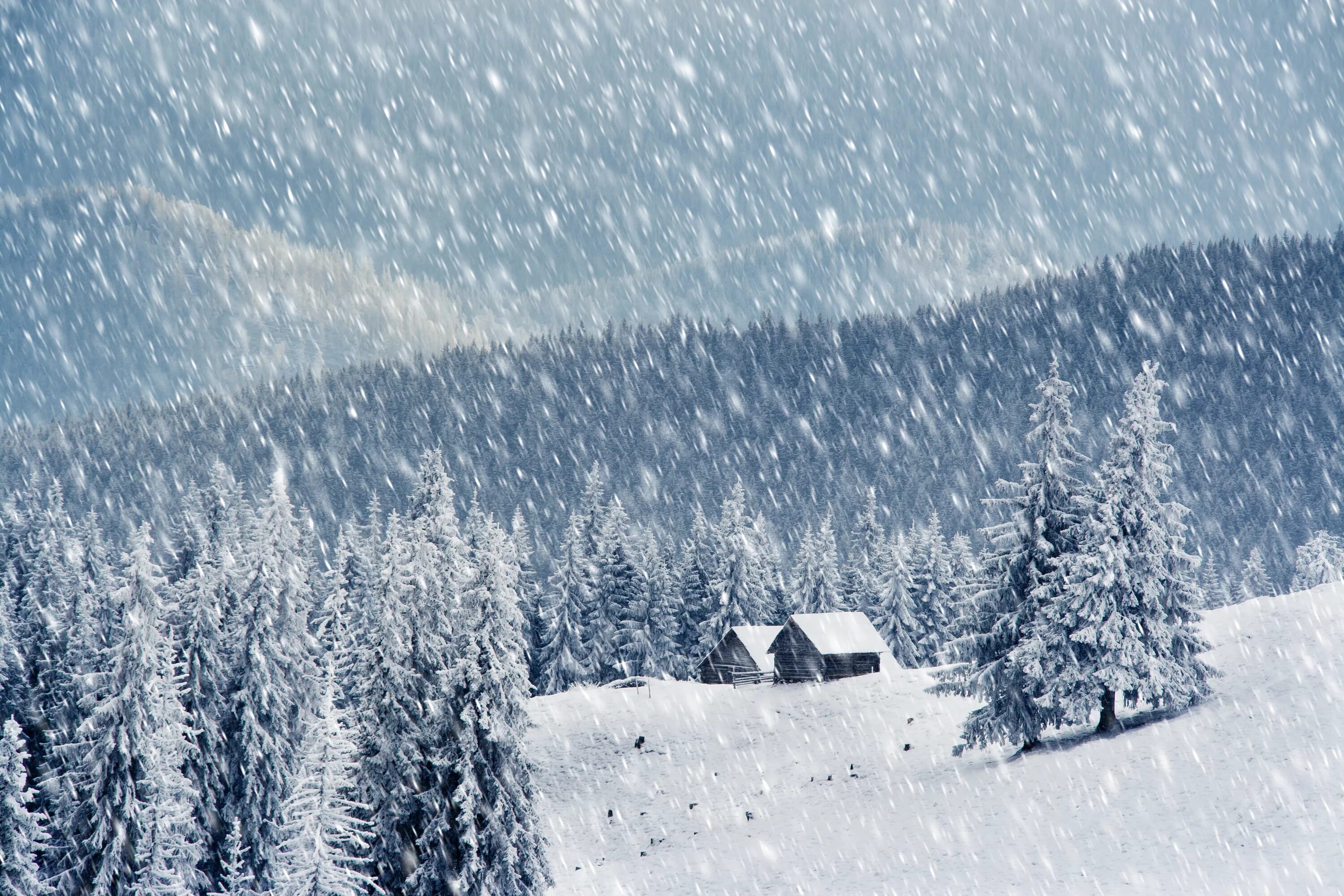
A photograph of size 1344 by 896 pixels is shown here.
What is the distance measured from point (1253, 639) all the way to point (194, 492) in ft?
189

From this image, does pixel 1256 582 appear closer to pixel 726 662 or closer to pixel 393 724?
pixel 726 662

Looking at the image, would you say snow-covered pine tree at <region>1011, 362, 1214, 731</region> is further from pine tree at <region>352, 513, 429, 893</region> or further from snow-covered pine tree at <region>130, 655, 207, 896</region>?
snow-covered pine tree at <region>130, 655, 207, 896</region>

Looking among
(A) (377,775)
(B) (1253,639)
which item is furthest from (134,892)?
(B) (1253,639)

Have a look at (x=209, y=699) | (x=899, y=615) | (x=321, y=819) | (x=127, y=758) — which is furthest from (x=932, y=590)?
(x=321, y=819)

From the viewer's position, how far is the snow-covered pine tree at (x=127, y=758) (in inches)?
1133

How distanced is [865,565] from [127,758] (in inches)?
2329

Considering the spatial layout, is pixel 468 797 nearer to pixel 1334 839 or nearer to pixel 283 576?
pixel 283 576

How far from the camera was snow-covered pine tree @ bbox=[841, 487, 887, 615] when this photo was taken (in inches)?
3051

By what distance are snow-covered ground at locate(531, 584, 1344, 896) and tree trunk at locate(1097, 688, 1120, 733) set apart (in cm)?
63

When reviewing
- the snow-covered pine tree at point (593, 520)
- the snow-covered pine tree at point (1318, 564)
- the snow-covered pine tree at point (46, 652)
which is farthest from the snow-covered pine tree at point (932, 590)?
the snow-covered pine tree at point (46, 652)

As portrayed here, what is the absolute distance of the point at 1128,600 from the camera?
1369 inches

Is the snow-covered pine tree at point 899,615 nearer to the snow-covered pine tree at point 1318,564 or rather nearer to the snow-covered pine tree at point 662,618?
the snow-covered pine tree at point 662,618

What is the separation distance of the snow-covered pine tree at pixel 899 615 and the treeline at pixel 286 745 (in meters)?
43.0

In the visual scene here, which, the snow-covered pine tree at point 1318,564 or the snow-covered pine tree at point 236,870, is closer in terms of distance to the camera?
the snow-covered pine tree at point 236,870
